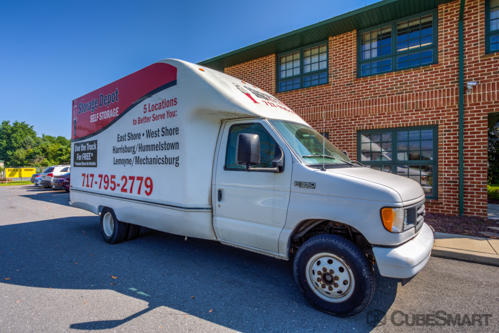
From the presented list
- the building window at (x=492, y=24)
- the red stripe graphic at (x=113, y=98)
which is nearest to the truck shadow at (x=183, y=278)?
the red stripe graphic at (x=113, y=98)

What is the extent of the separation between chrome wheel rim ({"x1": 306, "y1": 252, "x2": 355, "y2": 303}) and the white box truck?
0.01m

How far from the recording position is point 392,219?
8.70ft

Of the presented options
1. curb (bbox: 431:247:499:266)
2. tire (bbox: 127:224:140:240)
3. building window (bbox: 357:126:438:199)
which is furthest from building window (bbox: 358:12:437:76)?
tire (bbox: 127:224:140:240)

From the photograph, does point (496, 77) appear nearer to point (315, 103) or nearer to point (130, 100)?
point (315, 103)

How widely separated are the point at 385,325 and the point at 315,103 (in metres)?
7.50

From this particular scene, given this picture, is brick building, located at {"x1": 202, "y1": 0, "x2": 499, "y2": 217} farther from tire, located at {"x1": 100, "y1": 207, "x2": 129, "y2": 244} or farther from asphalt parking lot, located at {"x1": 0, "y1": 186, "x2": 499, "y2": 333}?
tire, located at {"x1": 100, "y1": 207, "x2": 129, "y2": 244}

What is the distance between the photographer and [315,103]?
920 centimetres

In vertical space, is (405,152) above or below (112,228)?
above

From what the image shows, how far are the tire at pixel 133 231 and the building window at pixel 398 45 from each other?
25.2 feet

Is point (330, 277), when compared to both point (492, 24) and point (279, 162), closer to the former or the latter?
point (279, 162)

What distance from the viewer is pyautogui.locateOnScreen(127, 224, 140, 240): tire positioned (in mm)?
5555

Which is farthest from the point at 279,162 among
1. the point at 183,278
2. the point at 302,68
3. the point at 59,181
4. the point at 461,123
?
the point at 59,181

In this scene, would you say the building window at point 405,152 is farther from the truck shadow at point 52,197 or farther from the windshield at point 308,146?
the truck shadow at point 52,197

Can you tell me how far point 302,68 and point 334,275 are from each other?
27.0 ft
